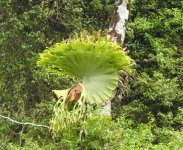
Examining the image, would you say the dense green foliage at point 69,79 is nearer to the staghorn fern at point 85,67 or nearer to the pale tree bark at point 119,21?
the pale tree bark at point 119,21

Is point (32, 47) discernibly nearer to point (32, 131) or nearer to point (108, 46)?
point (32, 131)

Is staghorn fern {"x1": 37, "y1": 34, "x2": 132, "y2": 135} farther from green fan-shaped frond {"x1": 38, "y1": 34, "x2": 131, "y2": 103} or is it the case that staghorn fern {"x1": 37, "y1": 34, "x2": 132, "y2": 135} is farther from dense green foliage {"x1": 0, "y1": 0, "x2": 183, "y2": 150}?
dense green foliage {"x1": 0, "y1": 0, "x2": 183, "y2": 150}

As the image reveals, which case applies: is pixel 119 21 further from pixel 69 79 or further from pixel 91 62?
pixel 91 62

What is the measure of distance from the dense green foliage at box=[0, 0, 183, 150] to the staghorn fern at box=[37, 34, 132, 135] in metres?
2.07

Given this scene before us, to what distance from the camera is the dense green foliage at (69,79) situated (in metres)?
6.43

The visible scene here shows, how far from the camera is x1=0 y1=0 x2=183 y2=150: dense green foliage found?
21.1 ft

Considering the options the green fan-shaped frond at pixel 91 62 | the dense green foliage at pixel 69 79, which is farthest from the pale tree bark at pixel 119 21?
the green fan-shaped frond at pixel 91 62

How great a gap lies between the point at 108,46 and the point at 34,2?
3.31 meters

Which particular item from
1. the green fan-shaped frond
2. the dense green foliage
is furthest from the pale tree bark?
the green fan-shaped frond

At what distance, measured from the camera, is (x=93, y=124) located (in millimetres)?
3756

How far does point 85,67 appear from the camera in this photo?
13.2ft

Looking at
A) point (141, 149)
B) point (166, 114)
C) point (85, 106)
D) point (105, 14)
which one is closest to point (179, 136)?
point (141, 149)

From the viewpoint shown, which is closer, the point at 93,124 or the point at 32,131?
the point at 93,124

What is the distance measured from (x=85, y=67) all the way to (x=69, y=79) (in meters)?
2.16
